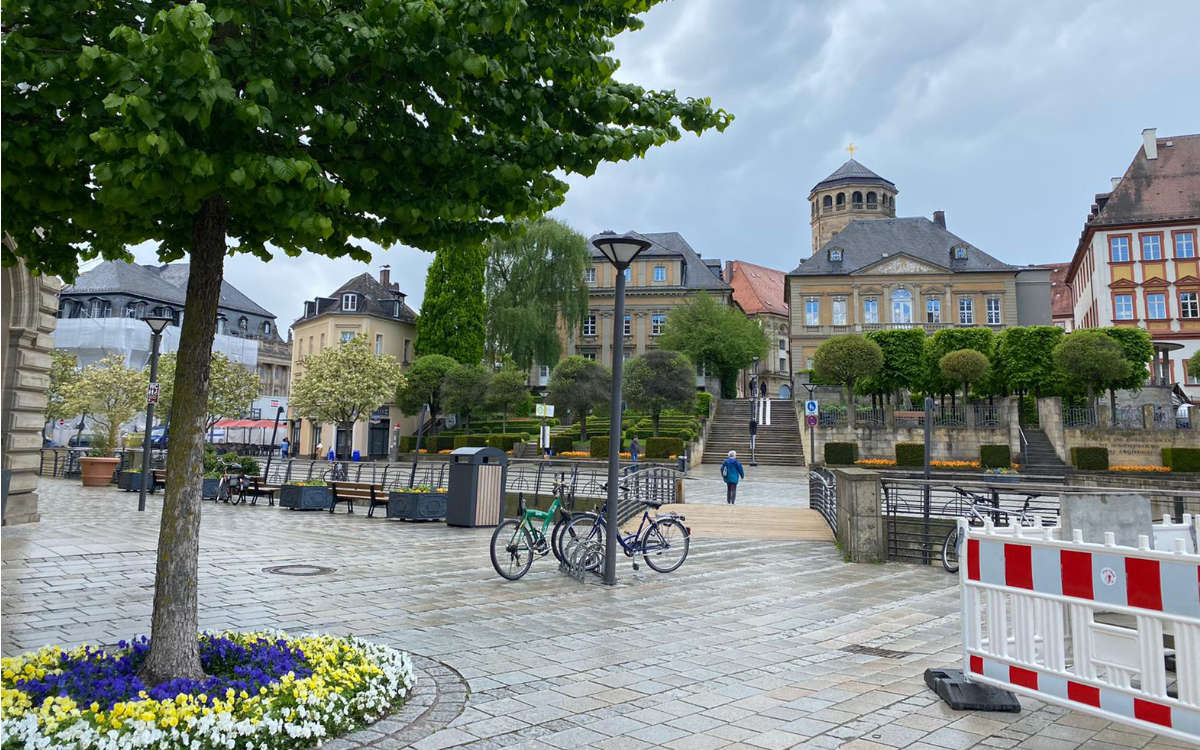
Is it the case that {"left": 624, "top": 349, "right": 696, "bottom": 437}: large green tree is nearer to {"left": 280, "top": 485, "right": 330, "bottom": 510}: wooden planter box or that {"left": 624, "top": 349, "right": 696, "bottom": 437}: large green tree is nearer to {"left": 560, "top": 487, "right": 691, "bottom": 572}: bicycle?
{"left": 280, "top": 485, "right": 330, "bottom": 510}: wooden planter box

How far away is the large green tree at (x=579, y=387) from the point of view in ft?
139

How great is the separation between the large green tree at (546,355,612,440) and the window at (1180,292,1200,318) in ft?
131

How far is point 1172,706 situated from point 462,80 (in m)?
5.27

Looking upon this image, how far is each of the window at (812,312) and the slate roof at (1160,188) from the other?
19.6 m

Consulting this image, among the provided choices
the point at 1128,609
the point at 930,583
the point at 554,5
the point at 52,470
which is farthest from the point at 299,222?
the point at 52,470

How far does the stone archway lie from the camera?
46.2 ft

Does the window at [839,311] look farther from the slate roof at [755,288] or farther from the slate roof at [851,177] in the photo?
the slate roof at [851,177]

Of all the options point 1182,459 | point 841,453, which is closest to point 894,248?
point 841,453

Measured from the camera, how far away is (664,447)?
3728 centimetres

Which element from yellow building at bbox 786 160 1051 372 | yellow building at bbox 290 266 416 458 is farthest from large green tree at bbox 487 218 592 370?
yellow building at bbox 786 160 1051 372

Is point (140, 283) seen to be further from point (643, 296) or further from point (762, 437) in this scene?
point (762, 437)

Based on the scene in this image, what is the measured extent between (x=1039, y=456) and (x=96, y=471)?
3903cm

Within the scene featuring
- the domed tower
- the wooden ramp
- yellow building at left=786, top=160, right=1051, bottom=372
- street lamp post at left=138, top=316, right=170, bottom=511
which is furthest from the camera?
the domed tower

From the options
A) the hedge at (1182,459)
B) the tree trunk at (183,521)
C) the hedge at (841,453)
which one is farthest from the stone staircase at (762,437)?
the tree trunk at (183,521)
